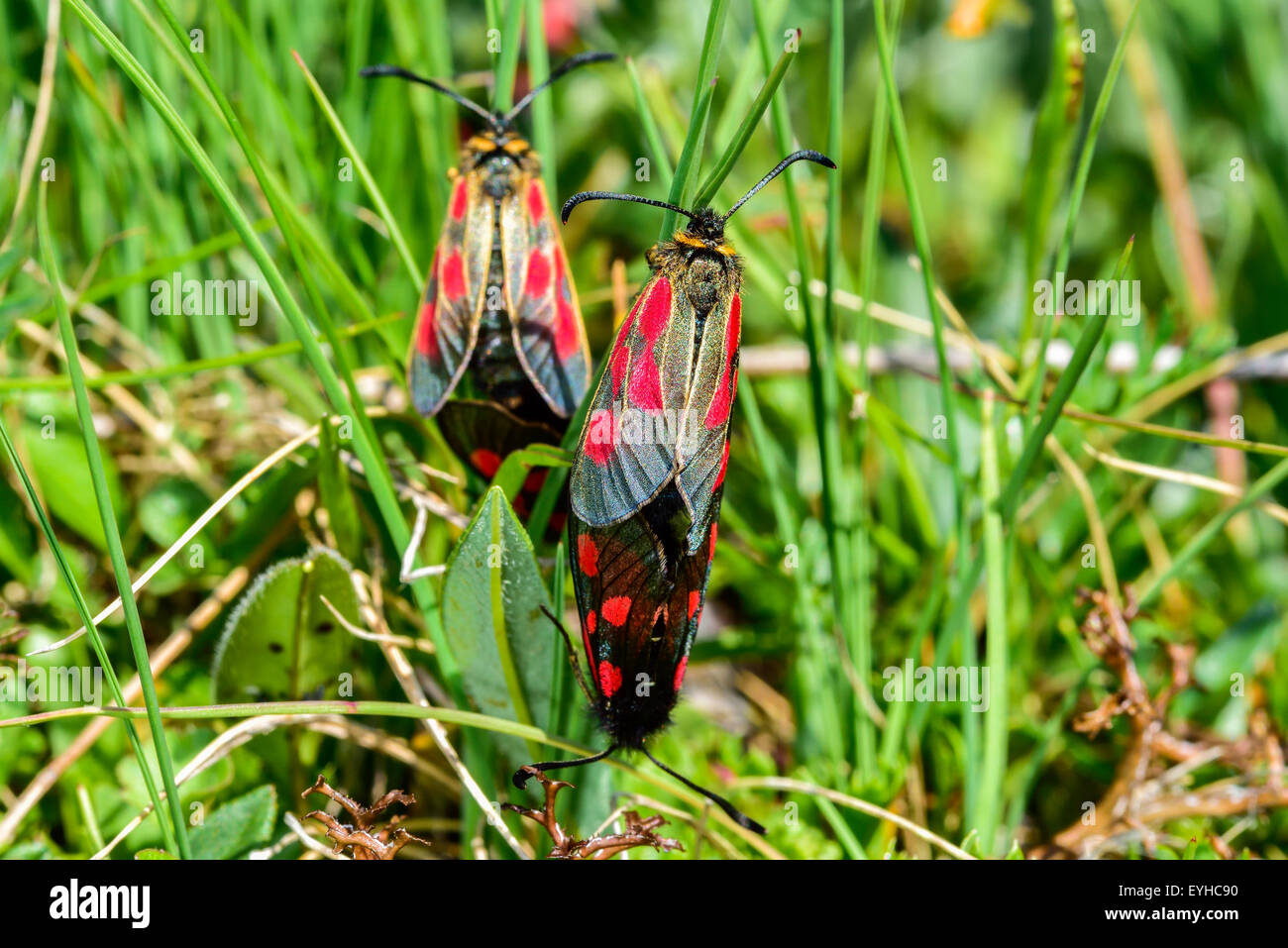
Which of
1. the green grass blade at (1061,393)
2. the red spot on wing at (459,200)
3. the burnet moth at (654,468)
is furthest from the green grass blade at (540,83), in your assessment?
the green grass blade at (1061,393)

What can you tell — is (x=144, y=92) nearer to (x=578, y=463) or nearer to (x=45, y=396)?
(x=578, y=463)

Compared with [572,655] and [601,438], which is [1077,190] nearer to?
[601,438]

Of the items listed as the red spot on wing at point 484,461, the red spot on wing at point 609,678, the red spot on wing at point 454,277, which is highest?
the red spot on wing at point 454,277

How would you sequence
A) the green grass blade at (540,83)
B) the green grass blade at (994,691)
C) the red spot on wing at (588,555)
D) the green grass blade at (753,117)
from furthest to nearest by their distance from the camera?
the green grass blade at (540,83) < the green grass blade at (994,691) < the red spot on wing at (588,555) < the green grass blade at (753,117)

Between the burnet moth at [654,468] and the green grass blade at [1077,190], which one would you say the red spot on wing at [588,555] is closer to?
the burnet moth at [654,468]

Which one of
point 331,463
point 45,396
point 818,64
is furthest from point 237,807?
point 818,64

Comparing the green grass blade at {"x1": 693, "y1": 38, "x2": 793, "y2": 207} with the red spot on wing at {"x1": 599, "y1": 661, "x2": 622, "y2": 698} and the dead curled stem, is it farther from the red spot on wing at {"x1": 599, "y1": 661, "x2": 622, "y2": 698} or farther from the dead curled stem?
the dead curled stem
